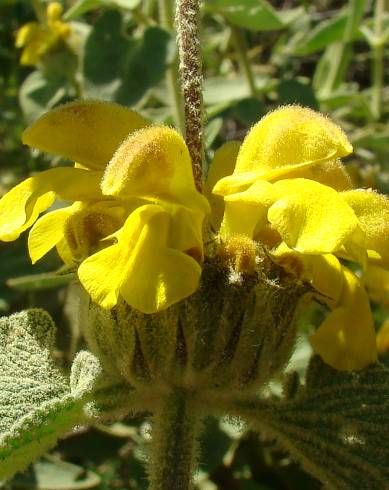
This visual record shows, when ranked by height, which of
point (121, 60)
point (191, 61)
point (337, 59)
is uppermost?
point (191, 61)

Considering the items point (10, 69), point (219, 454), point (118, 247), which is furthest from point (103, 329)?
point (10, 69)

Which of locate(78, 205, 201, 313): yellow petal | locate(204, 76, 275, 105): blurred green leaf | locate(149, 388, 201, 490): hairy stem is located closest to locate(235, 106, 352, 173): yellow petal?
locate(78, 205, 201, 313): yellow petal

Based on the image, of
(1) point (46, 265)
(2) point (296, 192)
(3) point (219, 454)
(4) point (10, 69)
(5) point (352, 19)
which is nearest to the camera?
(2) point (296, 192)

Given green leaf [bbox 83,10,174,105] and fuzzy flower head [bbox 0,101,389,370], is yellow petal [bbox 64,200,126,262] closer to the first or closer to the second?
fuzzy flower head [bbox 0,101,389,370]

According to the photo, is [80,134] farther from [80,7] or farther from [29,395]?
[80,7]

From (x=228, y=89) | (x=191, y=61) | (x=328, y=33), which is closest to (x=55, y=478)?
(x=191, y=61)

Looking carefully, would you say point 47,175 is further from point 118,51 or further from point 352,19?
point 352,19
